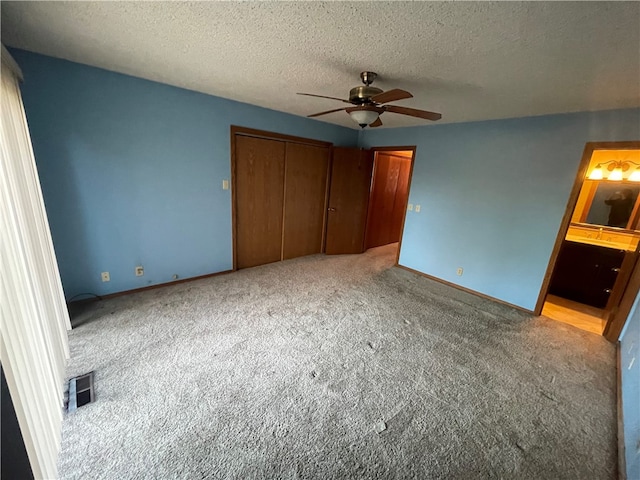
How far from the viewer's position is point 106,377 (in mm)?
1712

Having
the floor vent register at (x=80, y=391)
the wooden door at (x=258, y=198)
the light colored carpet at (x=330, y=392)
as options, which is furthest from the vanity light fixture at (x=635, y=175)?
the floor vent register at (x=80, y=391)

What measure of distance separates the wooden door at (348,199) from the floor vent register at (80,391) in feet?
11.4

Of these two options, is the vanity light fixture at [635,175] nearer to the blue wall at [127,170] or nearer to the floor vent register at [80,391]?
the blue wall at [127,170]

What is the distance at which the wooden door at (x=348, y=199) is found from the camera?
4.30m

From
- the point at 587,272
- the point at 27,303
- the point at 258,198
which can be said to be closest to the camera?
the point at 27,303

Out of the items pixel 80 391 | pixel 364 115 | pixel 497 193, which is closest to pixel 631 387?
pixel 497 193

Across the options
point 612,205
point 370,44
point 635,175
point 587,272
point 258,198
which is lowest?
point 587,272

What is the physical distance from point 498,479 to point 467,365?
0.86 metres

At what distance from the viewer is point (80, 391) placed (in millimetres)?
1590

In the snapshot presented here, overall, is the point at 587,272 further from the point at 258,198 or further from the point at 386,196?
the point at 258,198

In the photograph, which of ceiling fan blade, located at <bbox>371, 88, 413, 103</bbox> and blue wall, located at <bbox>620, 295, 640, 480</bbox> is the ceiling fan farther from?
blue wall, located at <bbox>620, 295, 640, 480</bbox>

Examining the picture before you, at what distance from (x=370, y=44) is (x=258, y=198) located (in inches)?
97.7

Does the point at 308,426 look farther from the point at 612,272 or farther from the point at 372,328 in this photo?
the point at 612,272

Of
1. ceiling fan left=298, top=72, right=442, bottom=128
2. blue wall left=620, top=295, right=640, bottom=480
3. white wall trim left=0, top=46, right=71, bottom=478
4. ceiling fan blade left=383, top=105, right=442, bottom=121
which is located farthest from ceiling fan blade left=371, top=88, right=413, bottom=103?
blue wall left=620, top=295, right=640, bottom=480
